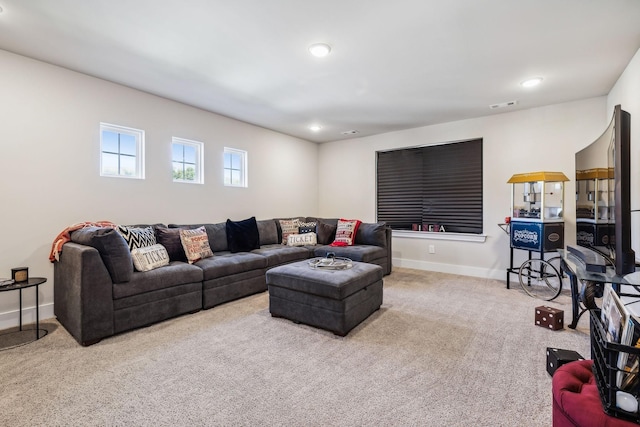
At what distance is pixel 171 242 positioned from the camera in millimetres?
3439

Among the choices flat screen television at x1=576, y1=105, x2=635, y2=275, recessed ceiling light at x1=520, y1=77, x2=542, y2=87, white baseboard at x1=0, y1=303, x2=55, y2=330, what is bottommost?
white baseboard at x1=0, y1=303, x2=55, y2=330

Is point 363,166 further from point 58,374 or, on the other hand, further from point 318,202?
point 58,374

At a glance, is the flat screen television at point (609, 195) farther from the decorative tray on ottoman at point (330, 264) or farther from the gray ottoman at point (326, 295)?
the decorative tray on ottoman at point (330, 264)

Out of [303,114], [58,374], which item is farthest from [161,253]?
[303,114]

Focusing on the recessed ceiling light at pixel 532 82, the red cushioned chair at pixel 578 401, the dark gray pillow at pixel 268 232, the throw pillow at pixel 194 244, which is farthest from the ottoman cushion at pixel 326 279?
the recessed ceiling light at pixel 532 82

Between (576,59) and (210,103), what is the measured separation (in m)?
4.09

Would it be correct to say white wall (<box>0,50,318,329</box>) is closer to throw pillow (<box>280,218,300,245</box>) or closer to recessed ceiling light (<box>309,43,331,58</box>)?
throw pillow (<box>280,218,300,245</box>)

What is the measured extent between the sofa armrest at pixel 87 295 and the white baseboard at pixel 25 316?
0.55 metres

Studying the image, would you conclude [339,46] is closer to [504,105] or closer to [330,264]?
[330,264]

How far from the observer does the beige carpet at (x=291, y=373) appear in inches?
63.1

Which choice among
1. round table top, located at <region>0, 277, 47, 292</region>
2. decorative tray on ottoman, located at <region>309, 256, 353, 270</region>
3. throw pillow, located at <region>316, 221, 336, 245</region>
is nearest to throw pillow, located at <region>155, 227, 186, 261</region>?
round table top, located at <region>0, 277, 47, 292</region>

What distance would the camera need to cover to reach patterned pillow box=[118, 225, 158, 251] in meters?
3.02

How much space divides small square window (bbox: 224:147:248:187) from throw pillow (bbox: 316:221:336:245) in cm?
146

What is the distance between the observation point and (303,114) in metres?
4.52
